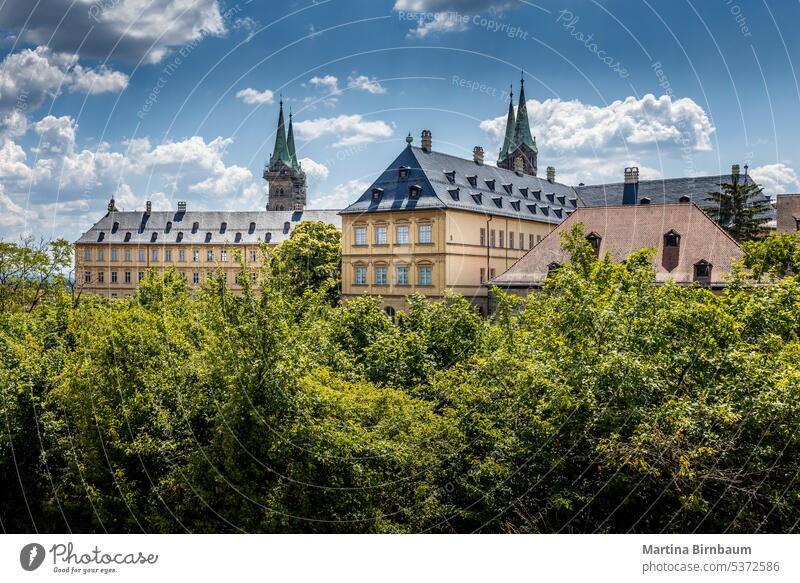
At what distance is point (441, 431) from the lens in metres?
18.0

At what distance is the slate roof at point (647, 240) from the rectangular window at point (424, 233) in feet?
43.4

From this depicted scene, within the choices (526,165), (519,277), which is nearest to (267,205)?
(526,165)

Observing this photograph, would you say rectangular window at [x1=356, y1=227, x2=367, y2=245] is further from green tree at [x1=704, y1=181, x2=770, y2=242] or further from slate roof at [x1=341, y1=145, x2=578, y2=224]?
green tree at [x1=704, y1=181, x2=770, y2=242]

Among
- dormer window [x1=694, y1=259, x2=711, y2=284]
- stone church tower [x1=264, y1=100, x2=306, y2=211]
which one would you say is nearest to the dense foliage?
dormer window [x1=694, y1=259, x2=711, y2=284]

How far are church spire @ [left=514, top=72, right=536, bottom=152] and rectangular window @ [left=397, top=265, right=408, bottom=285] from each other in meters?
48.7

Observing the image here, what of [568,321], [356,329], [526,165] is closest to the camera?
[568,321]

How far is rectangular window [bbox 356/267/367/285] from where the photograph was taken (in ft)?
210

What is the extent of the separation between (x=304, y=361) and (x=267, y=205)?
433ft

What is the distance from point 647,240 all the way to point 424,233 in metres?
20.1

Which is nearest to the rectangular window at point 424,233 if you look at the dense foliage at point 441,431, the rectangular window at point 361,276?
the rectangular window at point 361,276

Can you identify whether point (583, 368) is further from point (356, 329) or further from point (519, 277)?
point (519, 277)

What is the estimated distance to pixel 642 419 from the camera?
51.2 feet

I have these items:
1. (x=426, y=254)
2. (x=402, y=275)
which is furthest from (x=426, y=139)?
(x=402, y=275)
